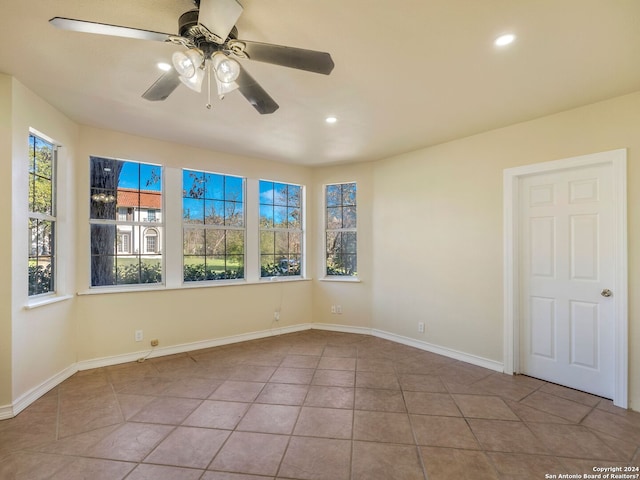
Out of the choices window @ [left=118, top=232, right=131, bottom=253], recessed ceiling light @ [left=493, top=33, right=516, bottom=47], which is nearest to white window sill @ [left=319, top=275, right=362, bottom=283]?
window @ [left=118, top=232, right=131, bottom=253]

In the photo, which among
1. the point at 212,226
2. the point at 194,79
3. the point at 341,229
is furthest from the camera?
the point at 341,229

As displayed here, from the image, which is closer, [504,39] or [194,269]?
[504,39]

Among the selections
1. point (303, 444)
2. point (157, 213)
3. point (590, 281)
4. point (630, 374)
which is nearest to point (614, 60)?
point (590, 281)

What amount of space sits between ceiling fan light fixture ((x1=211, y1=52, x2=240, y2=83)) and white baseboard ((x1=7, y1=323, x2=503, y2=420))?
116 inches

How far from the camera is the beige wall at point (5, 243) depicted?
8.00 ft

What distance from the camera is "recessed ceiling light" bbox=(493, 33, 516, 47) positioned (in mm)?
1908

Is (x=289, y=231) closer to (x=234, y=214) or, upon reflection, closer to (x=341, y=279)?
(x=234, y=214)

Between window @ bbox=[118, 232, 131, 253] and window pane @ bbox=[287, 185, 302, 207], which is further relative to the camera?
window pane @ bbox=[287, 185, 302, 207]

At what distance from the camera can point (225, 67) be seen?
1657 millimetres

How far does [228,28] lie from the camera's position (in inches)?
60.2

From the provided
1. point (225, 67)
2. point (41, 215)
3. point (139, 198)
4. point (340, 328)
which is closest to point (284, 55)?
point (225, 67)

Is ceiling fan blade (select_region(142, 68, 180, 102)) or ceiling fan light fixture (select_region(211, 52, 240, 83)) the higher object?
ceiling fan blade (select_region(142, 68, 180, 102))

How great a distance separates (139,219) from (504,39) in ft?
12.7

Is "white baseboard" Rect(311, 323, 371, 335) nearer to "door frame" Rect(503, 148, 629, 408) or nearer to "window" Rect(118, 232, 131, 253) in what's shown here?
"door frame" Rect(503, 148, 629, 408)
